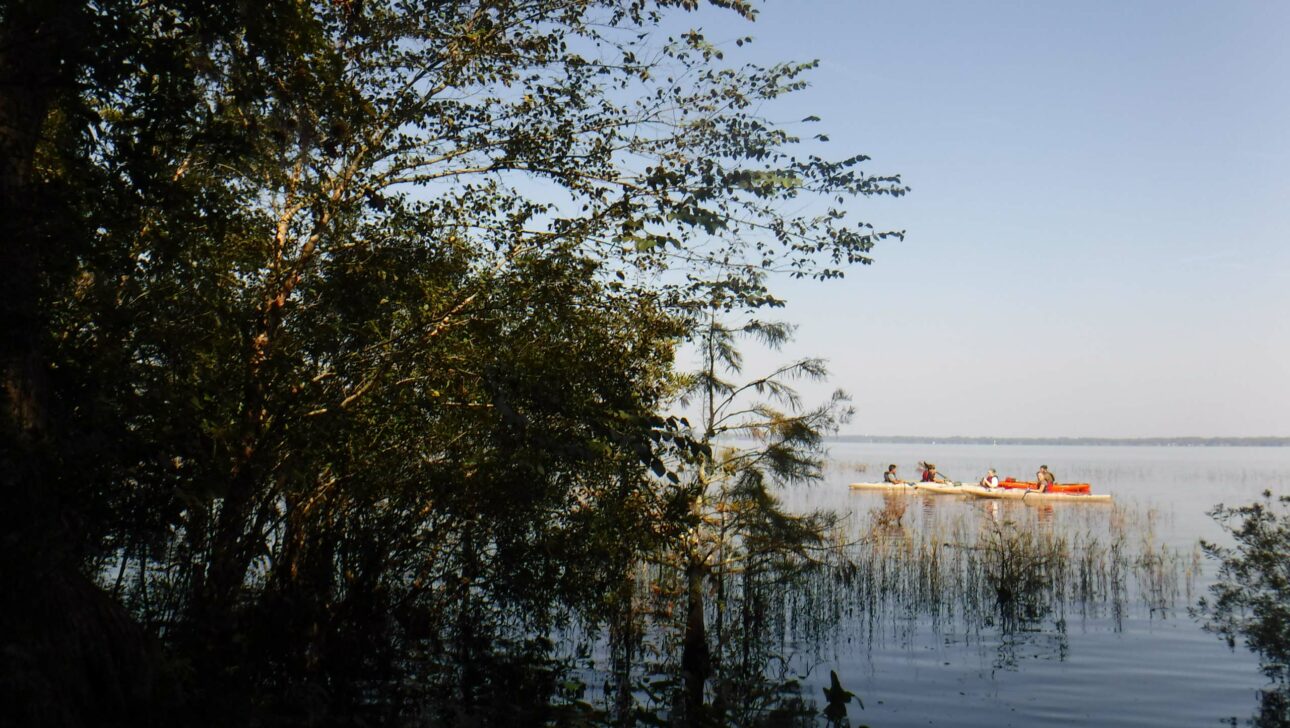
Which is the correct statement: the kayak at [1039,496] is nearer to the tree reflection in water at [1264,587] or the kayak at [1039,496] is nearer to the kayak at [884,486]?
the kayak at [884,486]

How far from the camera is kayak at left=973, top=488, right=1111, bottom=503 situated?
36.6 metres

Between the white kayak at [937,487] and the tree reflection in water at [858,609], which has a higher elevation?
the white kayak at [937,487]

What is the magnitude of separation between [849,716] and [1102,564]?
1130 centimetres

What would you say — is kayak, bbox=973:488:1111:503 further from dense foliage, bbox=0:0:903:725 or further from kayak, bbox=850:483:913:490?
dense foliage, bbox=0:0:903:725

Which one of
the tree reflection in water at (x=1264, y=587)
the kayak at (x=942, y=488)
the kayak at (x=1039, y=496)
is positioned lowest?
the tree reflection in water at (x=1264, y=587)

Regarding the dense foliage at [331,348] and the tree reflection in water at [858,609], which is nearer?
the dense foliage at [331,348]

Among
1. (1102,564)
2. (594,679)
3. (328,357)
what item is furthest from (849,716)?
(1102,564)

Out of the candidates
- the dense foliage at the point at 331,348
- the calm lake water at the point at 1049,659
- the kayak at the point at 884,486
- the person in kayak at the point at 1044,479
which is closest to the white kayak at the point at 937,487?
the kayak at the point at 884,486

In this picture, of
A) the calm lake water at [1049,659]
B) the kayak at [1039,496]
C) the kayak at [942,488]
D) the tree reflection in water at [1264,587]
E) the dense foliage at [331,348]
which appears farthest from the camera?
the kayak at [942,488]

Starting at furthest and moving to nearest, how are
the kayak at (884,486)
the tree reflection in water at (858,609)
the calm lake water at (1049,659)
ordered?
the kayak at (884,486)
the calm lake water at (1049,659)
the tree reflection in water at (858,609)

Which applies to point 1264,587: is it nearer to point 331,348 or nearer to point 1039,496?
point 331,348

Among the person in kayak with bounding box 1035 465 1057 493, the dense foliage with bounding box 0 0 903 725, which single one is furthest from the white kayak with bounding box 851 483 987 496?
the dense foliage with bounding box 0 0 903 725

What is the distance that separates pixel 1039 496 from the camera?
122 ft

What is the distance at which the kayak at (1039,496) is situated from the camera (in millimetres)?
36594
